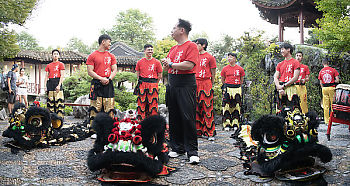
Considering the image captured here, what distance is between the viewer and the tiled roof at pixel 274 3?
12214 mm

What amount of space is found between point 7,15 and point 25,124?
9067 millimetres

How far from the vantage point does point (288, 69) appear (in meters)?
5.34

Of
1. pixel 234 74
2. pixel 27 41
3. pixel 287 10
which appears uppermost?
pixel 27 41

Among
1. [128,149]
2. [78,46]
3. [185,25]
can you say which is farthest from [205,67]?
[78,46]

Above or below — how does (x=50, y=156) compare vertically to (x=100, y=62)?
below

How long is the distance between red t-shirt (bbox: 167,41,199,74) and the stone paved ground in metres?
1.30

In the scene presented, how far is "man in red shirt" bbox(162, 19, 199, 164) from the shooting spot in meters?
3.64

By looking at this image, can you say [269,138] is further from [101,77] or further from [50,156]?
[101,77]

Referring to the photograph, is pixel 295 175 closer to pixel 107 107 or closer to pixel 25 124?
pixel 107 107

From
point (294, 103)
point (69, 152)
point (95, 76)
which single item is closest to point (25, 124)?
point (69, 152)

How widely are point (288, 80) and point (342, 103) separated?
3.52 ft

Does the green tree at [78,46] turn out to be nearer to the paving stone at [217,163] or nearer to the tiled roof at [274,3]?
the tiled roof at [274,3]

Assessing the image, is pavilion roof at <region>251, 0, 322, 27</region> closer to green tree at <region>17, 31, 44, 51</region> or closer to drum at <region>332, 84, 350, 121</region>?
drum at <region>332, 84, 350, 121</region>

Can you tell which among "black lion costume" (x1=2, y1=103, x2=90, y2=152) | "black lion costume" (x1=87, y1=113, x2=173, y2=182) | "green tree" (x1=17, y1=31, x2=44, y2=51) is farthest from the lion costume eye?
"green tree" (x1=17, y1=31, x2=44, y2=51)
